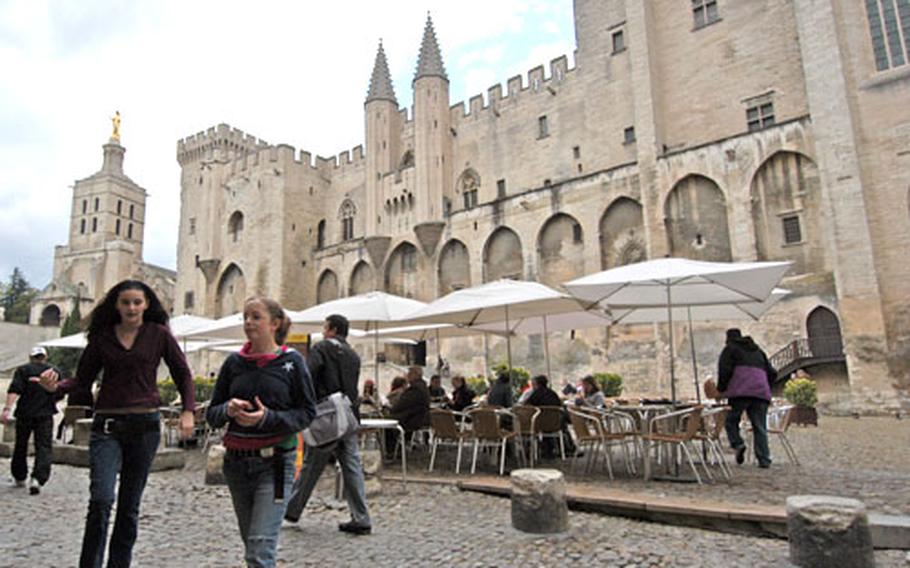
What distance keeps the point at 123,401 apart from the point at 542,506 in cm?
302

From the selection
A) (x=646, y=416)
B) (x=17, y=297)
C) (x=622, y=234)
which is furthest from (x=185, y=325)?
(x=17, y=297)

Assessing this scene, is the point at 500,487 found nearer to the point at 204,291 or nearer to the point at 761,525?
the point at 761,525

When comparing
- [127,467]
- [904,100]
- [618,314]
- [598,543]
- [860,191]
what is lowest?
[598,543]

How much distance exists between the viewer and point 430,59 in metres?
32.2

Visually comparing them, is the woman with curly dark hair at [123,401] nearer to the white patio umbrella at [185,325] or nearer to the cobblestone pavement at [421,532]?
the cobblestone pavement at [421,532]

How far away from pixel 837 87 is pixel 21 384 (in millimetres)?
21783

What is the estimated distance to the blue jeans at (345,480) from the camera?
14.9 ft

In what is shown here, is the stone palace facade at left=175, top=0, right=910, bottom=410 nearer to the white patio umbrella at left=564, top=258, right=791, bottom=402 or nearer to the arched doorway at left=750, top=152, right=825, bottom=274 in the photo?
the arched doorway at left=750, top=152, right=825, bottom=274

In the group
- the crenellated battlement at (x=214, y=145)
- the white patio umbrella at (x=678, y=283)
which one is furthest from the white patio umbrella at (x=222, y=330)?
the crenellated battlement at (x=214, y=145)

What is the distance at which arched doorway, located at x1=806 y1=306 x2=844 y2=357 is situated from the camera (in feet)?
59.5

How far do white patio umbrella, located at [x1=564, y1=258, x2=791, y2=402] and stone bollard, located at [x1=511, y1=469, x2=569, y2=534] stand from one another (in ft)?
7.26

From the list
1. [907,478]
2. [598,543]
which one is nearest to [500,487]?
[598,543]

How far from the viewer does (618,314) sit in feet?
36.4

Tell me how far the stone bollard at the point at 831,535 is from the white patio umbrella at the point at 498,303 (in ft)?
13.5
